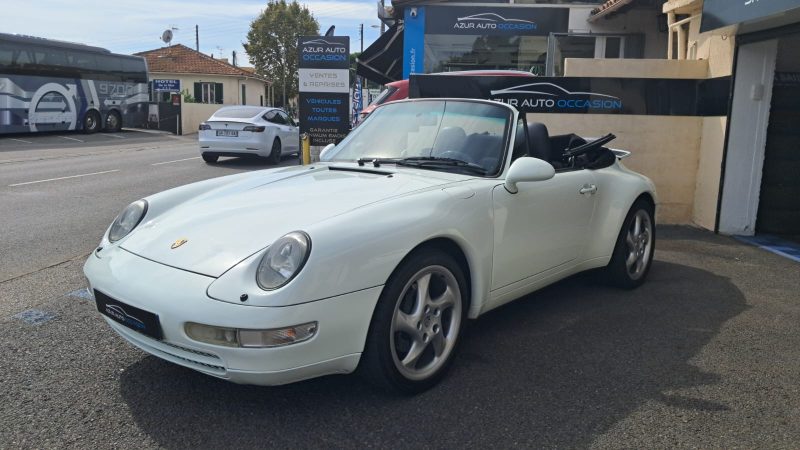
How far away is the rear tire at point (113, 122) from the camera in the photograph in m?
27.2

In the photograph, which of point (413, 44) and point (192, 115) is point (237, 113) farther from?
point (192, 115)

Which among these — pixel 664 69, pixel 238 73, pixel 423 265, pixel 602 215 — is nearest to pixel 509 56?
pixel 664 69

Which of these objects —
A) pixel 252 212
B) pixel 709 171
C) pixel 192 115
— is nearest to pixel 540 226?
pixel 252 212

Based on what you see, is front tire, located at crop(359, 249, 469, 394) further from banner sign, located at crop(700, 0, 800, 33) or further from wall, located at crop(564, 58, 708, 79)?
wall, located at crop(564, 58, 708, 79)

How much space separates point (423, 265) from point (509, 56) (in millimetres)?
Answer: 17490

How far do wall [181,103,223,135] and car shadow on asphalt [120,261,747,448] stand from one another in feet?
103

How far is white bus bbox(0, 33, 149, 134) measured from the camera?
21.7 metres

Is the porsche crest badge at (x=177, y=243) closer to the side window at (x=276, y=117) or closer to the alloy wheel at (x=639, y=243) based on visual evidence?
the alloy wheel at (x=639, y=243)

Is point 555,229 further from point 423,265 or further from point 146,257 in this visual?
point 146,257

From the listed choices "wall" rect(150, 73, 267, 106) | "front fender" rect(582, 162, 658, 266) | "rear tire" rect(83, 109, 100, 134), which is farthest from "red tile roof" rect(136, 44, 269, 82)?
"front fender" rect(582, 162, 658, 266)

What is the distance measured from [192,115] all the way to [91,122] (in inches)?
334

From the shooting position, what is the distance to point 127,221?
344 cm

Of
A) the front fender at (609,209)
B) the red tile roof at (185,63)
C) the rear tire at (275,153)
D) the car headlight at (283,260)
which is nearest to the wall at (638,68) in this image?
the front fender at (609,209)

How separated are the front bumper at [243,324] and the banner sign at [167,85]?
3635 cm
